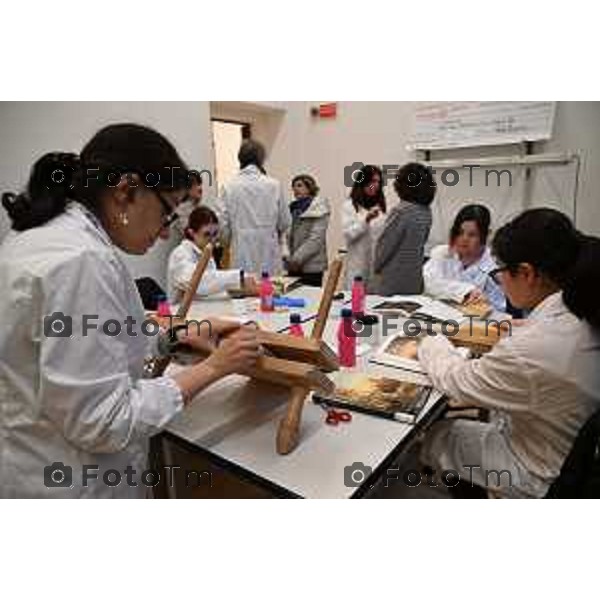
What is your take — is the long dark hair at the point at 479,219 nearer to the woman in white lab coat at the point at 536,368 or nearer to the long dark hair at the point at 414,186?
the long dark hair at the point at 414,186

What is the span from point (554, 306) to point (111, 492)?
1087 millimetres

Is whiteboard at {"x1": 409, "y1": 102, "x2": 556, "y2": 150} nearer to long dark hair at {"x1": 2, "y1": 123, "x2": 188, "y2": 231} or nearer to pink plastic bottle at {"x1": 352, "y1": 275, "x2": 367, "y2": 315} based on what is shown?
pink plastic bottle at {"x1": 352, "y1": 275, "x2": 367, "y2": 315}

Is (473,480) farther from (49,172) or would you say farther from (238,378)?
(49,172)

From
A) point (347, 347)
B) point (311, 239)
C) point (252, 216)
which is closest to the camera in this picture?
point (347, 347)

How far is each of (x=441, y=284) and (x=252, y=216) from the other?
1.37 meters

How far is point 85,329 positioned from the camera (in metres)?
0.82

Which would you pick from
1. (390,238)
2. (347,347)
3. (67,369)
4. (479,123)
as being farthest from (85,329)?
(479,123)

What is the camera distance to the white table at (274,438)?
3.16 feet

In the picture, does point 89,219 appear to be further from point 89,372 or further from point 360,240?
point 360,240

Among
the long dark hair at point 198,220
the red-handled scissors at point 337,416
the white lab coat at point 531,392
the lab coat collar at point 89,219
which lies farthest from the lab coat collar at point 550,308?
the long dark hair at point 198,220

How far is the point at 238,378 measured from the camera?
1.40 meters

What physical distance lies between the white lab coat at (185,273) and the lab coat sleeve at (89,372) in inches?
56.1

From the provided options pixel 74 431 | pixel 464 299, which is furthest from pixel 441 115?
pixel 74 431

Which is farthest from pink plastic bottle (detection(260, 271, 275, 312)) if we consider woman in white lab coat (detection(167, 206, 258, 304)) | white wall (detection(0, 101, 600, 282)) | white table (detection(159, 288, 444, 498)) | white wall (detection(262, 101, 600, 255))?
white wall (detection(262, 101, 600, 255))
